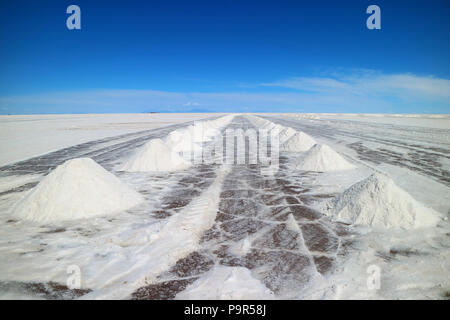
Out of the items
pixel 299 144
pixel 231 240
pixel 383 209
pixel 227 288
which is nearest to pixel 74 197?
pixel 231 240

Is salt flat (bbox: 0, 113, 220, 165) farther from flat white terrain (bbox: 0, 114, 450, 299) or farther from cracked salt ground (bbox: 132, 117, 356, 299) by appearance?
cracked salt ground (bbox: 132, 117, 356, 299)

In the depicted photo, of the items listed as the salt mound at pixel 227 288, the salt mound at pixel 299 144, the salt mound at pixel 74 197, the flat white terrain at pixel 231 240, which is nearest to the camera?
the salt mound at pixel 227 288

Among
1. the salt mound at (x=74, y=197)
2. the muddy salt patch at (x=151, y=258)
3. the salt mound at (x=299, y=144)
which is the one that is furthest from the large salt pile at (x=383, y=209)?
the salt mound at (x=299, y=144)

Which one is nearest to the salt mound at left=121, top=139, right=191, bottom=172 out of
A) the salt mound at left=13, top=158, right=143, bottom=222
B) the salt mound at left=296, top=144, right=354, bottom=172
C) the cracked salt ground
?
the salt mound at left=13, top=158, right=143, bottom=222

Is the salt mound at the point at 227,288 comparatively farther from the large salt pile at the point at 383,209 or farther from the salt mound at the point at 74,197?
the salt mound at the point at 74,197

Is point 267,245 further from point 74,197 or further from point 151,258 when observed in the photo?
point 74,197

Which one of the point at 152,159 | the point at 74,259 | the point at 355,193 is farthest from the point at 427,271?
the point at 152,159
